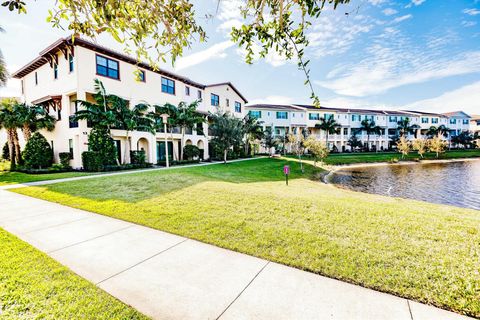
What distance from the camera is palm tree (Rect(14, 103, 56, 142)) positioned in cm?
1852

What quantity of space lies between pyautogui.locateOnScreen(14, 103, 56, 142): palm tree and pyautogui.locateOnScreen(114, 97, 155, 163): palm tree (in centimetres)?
636

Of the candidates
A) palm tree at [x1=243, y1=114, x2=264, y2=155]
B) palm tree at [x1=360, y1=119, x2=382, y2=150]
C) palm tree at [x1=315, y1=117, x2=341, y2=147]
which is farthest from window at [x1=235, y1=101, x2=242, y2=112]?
palm tree at [x1=360, y1=119, x2=382, y2=150]

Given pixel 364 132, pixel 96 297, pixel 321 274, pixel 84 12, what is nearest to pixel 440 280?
pixel 321 274

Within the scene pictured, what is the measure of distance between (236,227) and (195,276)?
2009 mm

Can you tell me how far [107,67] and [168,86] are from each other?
7573mm

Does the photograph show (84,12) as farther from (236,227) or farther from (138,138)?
(138,138)

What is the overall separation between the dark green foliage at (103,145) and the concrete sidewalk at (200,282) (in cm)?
1451

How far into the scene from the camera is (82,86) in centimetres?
1866

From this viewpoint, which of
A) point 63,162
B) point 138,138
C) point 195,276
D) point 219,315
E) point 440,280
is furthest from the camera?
point 138,138

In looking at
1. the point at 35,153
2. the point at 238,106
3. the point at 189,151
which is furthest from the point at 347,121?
the point at 35,153

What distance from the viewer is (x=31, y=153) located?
1792cm

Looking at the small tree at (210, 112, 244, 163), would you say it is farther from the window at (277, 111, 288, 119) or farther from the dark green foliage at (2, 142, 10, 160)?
the window at (277, 111, 288, 119)

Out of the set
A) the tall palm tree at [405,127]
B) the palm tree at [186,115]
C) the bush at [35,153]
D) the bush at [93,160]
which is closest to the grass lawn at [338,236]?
the bush at [93,160]

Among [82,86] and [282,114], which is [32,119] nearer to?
[82,86]
